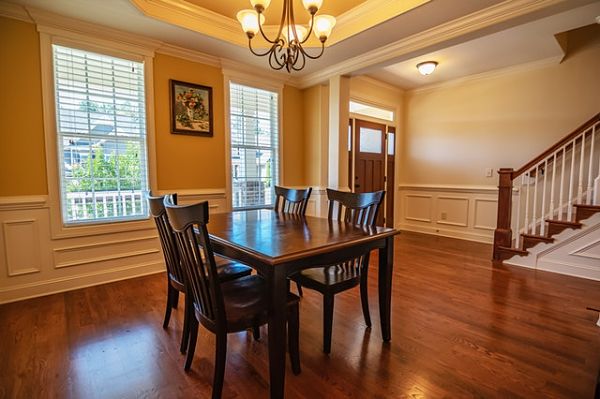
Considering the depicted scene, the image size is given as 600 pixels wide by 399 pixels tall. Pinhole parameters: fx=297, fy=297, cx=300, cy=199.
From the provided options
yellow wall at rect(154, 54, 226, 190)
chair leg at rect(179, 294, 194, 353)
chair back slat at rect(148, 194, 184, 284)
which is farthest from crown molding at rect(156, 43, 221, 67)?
chair leg at rect(179, 294, 194, 353)

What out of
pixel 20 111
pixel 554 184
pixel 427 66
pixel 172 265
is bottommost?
pixel 172 265

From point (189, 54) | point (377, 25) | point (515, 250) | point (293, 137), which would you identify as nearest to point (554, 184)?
point (515, 250)

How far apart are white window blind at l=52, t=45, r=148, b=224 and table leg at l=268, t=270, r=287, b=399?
2.51m

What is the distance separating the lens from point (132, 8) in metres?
2.50

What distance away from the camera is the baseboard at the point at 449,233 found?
4676mm

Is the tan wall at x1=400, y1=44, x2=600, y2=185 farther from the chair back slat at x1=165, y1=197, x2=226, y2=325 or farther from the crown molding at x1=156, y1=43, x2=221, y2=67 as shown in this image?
the chair back slat at x1=165, y1=197, x2=226, y2=325

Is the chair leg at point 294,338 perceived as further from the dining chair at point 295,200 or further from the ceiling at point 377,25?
the ceiling at point 377,25

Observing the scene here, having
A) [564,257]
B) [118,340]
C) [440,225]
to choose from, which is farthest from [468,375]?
[440,225]

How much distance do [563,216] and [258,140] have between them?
3.84 meters

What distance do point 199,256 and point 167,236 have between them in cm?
47

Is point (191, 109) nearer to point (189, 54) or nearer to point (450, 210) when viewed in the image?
point (189, 54)

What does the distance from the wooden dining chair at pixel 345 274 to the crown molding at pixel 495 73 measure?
381cm

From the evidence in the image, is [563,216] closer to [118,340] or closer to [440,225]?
[440,225]

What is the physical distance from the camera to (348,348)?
6.14 ft
